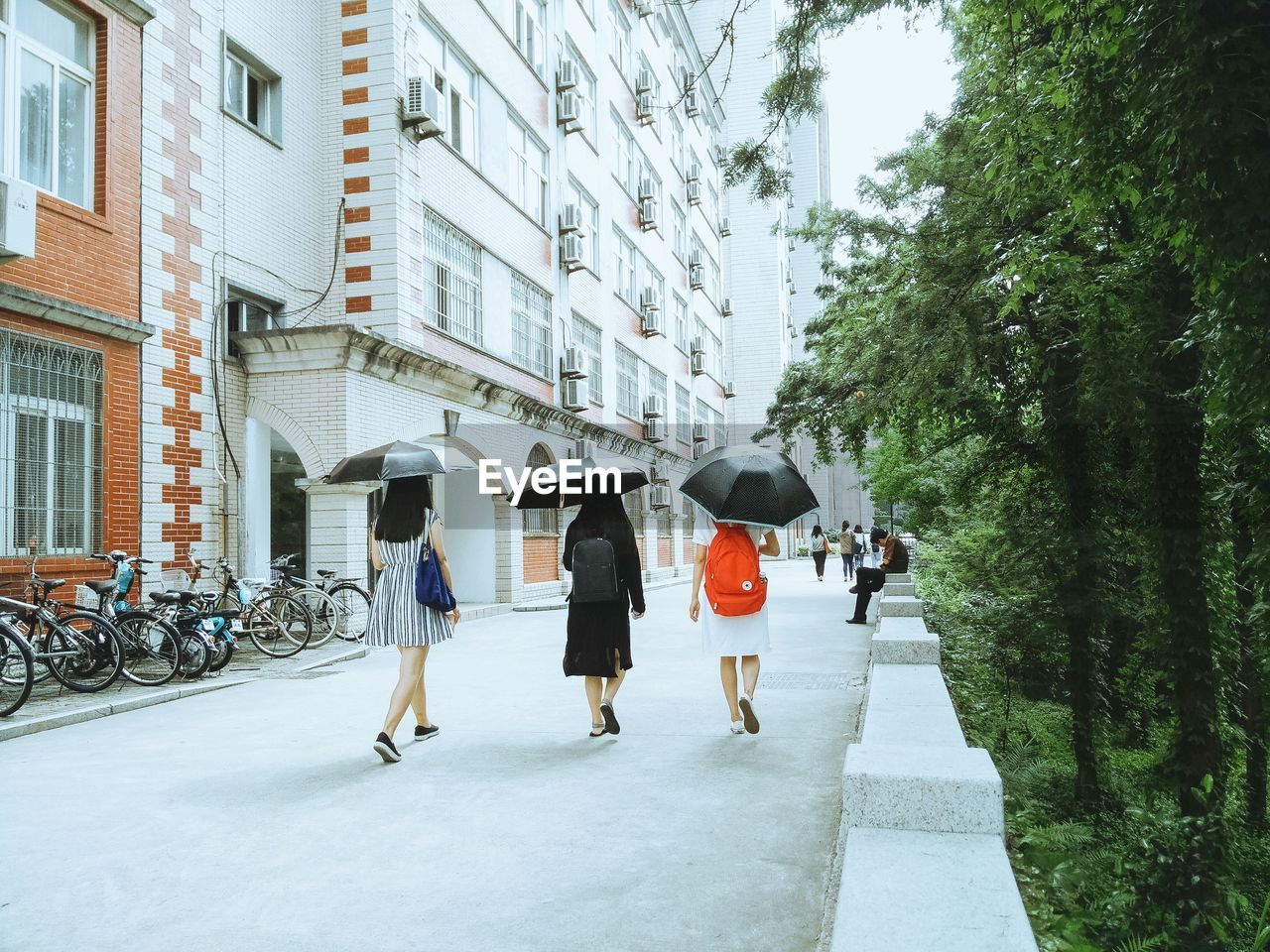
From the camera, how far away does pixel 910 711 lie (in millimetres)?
5191

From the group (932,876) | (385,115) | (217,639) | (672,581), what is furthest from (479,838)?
(672,581)

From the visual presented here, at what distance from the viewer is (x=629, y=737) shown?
723 centimetres

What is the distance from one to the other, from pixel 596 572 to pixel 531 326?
50.6ft

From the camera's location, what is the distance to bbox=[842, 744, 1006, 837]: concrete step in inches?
135

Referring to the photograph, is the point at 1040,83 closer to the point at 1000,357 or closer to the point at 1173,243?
the point at 1173,243

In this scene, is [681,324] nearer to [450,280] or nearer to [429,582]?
[450,280]

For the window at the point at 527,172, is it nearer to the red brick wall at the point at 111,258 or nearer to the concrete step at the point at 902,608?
the red brick wall at the point at 111,258

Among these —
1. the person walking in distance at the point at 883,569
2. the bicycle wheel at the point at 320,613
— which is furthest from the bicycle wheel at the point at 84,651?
the person walking in distance at the point at 883,569

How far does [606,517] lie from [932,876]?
457cm

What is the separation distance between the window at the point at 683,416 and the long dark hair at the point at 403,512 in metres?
30.8

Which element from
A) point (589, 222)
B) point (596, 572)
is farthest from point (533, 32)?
point (596, 572)

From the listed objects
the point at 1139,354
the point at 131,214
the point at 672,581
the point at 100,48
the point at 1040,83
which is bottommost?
the point at 672,581

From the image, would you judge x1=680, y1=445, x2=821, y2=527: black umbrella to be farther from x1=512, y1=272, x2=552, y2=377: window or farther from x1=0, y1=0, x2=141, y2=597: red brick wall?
x1=512, y1=272, x2=552, y2=377: window

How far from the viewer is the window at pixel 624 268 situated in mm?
29469
